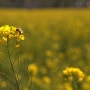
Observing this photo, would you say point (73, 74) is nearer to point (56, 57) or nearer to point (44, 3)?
point (56, 57)

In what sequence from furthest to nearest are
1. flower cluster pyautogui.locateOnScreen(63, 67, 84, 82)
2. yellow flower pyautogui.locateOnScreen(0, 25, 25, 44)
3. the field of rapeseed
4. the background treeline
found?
the background treeline < the field of rapeseed < flower cluster pyautogui.locateOnScreen(63, 67, 84, 82) < yellow flower pyautogui.locateOnScreen(0, 25, 25, 44)

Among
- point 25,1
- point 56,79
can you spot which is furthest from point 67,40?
point 25,1

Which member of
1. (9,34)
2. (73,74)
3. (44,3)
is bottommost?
(44,3)

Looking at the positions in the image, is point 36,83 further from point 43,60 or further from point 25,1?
point 25,1

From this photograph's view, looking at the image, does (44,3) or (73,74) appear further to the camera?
(44,3)

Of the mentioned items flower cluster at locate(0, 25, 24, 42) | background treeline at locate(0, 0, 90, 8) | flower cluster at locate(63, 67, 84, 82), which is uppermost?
flower cluster at locate(0, 25, 24, 42)

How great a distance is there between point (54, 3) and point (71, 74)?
Result: 3872 cm

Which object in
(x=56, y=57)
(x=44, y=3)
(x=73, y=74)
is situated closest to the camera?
(x=73, y=74)

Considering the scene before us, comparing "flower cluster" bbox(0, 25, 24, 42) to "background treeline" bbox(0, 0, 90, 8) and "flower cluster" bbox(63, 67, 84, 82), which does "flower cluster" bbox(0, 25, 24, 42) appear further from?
"background treeline" bbox(0, 0, 90, 8)

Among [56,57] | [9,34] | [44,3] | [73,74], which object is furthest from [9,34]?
[44,3]

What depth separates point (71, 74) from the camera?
8.13 feet

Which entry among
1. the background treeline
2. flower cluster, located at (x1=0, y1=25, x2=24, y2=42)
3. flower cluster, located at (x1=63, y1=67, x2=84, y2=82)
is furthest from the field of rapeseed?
the background treeline

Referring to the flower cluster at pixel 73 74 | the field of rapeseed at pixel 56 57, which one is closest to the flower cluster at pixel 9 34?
the field of rapeseed at pixel 56 57

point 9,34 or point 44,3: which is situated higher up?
point 9,34
